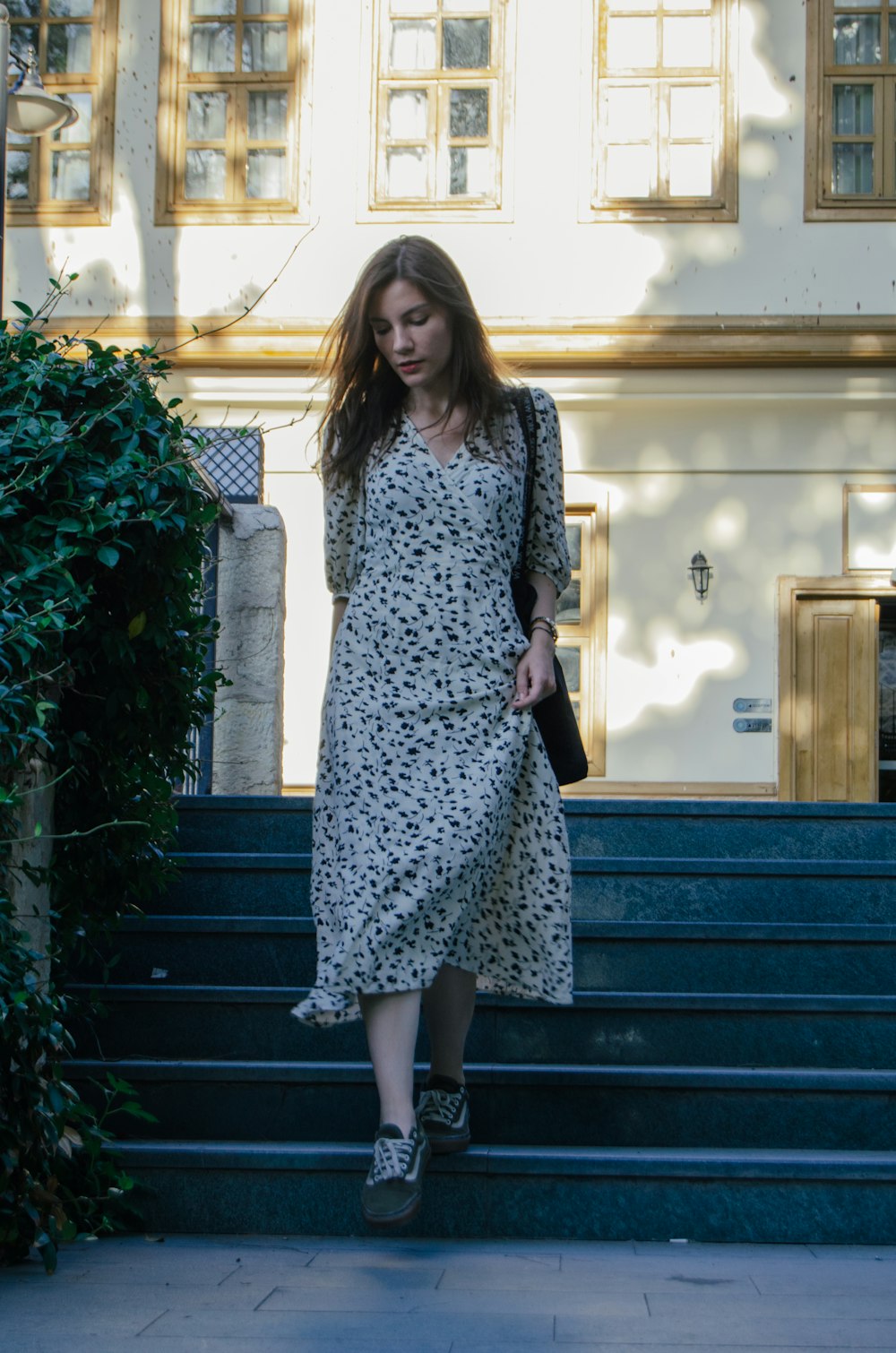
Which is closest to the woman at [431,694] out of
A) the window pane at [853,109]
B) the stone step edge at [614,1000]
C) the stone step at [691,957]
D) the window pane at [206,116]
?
the stone step edge at [614,1000]

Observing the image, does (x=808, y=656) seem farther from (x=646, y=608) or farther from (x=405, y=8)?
(x=405, y=8)

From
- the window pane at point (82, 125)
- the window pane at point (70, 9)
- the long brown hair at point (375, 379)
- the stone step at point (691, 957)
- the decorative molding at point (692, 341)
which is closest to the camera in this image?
the long brown hair at point (375, 379)

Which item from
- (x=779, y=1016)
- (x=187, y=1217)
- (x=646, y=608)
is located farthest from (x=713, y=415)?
(x=187, y=1217)

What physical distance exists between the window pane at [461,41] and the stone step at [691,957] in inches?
411

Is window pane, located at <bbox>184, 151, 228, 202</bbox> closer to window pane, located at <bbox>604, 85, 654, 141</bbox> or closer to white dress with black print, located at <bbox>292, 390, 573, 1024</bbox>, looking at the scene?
window pane, located at <bbox>604, 85, 654, 141</bbox>

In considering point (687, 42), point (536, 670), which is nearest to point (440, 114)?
point (687, 42)

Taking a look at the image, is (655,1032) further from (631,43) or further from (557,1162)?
(631,43)

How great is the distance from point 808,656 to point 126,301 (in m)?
5.93

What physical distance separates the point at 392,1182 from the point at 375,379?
5.14ft

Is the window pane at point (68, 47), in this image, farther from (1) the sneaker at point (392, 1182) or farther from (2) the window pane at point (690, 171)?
(1) the sneaker at point (392, 1182)

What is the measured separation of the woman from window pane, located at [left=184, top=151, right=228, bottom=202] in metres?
10.4

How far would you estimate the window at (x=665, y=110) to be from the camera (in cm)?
1277

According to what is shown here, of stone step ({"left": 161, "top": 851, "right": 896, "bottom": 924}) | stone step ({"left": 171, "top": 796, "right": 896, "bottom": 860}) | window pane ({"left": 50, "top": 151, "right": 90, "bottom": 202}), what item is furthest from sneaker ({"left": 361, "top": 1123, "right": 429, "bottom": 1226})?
window pane ({"left": 50, "top": 151, "right": 90, "bottom": 202})

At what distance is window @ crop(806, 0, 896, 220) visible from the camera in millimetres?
12703
